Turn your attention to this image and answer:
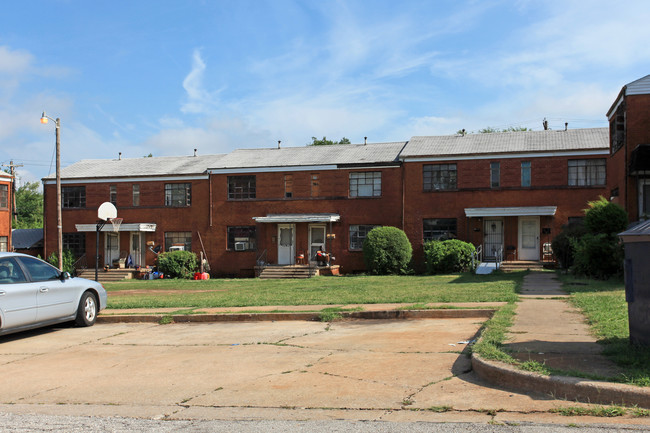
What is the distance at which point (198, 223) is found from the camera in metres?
36.6

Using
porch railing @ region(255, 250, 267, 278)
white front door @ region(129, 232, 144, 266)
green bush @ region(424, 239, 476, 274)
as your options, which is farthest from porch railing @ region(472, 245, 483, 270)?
white front door @ region(129, 232, 144, 266)

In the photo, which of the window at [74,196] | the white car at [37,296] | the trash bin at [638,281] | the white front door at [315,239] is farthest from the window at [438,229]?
the trash bin at [638,281]

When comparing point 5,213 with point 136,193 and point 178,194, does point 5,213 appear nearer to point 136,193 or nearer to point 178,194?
point 136,193

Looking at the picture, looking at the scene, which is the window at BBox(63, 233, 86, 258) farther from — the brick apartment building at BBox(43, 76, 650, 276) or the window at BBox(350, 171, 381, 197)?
the window at BBox(350, 171, 381, 197)

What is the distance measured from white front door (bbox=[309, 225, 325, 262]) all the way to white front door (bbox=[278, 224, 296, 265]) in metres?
0.94

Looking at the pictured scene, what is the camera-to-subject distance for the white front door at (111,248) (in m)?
38.4

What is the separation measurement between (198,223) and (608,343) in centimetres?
3091

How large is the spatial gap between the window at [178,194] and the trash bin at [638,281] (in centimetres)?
3180

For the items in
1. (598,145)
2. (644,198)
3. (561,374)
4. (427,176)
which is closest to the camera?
(561,374)

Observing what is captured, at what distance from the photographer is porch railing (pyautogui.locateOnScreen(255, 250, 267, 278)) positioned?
3422cm

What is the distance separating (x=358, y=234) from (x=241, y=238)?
6766 millimetres

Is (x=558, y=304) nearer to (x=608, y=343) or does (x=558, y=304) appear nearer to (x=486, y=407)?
(x=608, y=343)

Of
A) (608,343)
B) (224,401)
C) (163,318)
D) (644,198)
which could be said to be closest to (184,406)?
(224,401)

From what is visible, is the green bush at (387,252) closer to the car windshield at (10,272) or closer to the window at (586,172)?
the window at (586,172)
